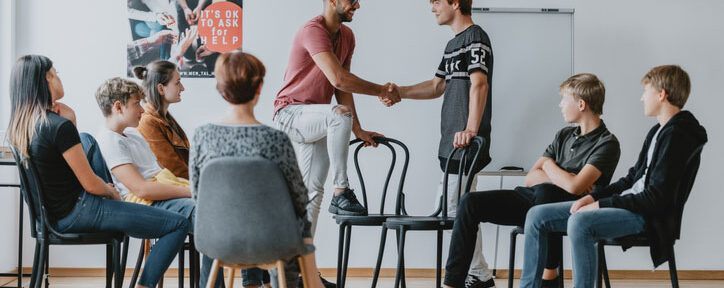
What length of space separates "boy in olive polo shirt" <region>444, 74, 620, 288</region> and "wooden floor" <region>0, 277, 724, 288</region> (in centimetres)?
129

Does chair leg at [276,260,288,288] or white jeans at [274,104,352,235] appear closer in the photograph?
chair leg at [276,260,288,288]

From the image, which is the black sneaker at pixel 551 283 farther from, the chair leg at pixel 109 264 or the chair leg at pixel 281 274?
the chair leg at pixel 109 264

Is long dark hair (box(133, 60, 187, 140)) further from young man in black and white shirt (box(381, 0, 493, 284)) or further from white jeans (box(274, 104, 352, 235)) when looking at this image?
young man in black and white shirt (box(381, 0, 493, 284))

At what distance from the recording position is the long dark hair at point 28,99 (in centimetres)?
242

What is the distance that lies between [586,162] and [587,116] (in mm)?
210

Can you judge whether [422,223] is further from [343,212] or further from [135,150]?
Answer: [135,150]

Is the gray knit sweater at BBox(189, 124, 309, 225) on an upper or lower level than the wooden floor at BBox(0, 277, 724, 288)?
upper

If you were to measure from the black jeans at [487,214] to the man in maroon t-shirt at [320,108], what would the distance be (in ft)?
1.46

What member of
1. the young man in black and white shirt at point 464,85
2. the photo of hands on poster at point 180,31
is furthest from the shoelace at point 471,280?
the photo of hands on poster at point 180,31

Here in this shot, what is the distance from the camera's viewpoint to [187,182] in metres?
2.91

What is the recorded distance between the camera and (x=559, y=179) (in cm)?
276

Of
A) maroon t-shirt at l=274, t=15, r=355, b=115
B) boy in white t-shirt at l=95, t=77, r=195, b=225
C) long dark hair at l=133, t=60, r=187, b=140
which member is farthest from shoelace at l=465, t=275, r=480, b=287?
long dark hair at l=133, t=60, r=187, b=140

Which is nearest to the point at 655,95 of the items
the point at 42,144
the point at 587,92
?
the point at 587,92

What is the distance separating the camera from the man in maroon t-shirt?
285 centimetres
